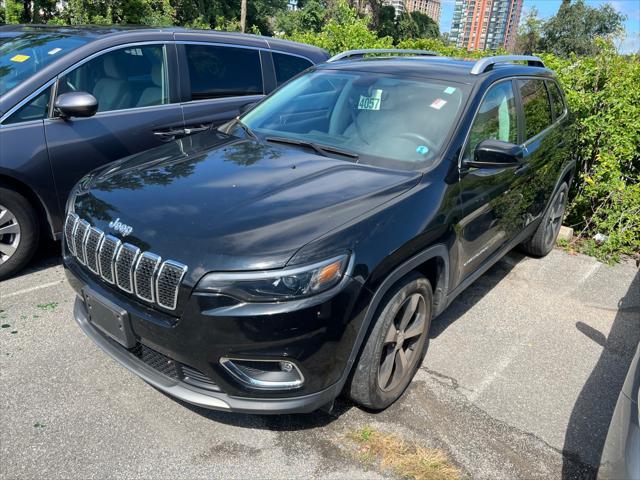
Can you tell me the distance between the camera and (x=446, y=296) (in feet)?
10.3

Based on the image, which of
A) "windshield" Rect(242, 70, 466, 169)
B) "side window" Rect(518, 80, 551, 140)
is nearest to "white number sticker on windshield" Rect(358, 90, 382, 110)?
"windshield" Rect(242, 70, 466, 169)

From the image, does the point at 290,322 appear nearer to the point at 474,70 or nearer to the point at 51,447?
the point at 51,447

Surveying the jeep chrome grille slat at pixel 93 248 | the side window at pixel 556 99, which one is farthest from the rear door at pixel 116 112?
the side window at pixel 556 99

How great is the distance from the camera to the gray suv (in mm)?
3848

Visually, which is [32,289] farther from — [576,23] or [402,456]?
[576,23]

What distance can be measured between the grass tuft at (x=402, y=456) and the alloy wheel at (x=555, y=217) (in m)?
3.19

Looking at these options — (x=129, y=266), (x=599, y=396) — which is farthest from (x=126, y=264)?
(x=599, y=396)

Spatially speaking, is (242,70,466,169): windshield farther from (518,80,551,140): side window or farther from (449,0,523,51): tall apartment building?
(449,0,523,51): tall apartment building

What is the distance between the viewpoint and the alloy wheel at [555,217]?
16.7ft

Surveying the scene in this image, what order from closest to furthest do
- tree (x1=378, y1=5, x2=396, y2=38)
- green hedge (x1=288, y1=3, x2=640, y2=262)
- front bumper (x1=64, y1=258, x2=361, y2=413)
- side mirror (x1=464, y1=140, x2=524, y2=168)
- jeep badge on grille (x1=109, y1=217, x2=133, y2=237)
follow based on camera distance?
front bumper (x1=64, y1=258, x2=361, y2=413) < jeep badge on grille (x1=109, y1=217, x2=133, y2=237) < side mirror (x1=464, y1=140, x2=524, y2=168) < green hedge (x1=288, y1=3, x2=640, y2=262) < tree (x1=378, y1=5, x2=396, y2=38)

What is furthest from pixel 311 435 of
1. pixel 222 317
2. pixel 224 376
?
pixel 222 317

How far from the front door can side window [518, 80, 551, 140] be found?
0.74 feet

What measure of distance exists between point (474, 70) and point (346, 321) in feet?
7.03

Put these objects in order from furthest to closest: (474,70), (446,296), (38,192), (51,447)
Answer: (38,192)
(474,70)
(446,296)
(51,447)
